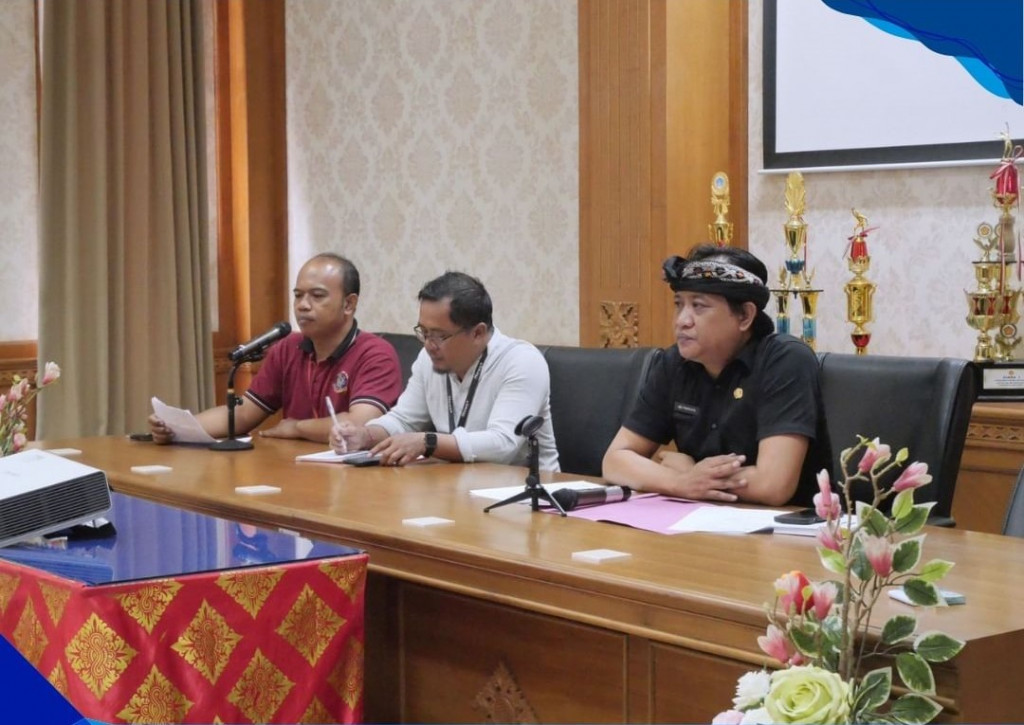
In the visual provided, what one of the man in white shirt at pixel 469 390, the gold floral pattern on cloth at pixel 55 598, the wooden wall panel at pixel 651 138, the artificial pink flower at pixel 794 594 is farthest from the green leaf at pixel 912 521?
the wooden wall panel at pixel 651 138

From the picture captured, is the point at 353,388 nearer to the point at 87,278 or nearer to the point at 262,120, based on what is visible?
the point at 87,278

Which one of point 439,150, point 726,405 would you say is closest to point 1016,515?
point 726,405

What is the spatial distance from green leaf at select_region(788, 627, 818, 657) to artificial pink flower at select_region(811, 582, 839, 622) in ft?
0.06

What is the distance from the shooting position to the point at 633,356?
3.41 metres

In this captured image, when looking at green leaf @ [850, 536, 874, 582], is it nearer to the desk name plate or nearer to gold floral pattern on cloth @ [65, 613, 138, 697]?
gold floral pattern on cloth @ [65, 613, 138, 697]

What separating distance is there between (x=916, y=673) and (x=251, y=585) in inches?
42.1

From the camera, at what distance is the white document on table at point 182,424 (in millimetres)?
3545

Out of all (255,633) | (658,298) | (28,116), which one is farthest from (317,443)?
(28,116)

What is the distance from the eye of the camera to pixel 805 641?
1.30 meters

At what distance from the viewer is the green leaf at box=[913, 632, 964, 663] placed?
1284 mm

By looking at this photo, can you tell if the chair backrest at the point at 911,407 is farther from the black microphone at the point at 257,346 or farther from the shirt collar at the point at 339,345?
the shirt collar at the point at 339,345

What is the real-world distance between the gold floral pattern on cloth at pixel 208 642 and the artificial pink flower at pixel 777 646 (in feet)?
3.16

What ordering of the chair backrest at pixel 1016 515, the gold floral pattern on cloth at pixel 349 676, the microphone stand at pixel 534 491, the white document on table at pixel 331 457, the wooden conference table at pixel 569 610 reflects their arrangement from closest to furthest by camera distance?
the wooden conference table at pixel 569 610 → the gold floral pattern on cloth at pixel 349 676 → the chair backrest at pixel 1016 515 → the microphone stand at pixel 534 491 → the white document on table at pixel 331 457

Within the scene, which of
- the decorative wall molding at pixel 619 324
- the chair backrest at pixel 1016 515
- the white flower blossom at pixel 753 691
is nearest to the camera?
the white flower blossom at pixel 753 691
